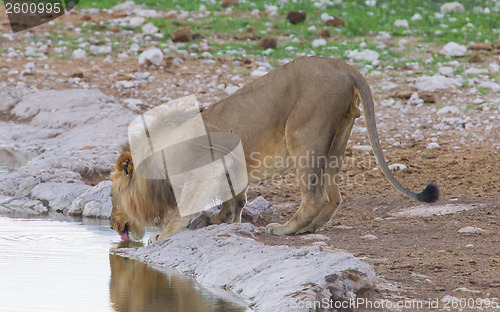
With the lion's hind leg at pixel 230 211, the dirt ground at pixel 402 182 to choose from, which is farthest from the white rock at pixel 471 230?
the lion's hind leg at pixel 230 211

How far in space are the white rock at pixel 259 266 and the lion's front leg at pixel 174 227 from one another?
13 centimetres

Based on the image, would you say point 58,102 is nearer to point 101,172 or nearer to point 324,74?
point 101,172

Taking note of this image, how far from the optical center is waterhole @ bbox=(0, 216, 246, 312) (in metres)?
4.37

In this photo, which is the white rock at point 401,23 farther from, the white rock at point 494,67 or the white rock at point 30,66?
the white rock at point 30,66

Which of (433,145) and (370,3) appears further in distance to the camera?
(370,3)

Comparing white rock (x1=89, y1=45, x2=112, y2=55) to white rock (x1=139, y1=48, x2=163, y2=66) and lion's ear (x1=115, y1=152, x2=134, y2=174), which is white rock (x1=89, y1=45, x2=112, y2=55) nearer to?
white rock (x1=139, y1=48, x2=163, y2=66)

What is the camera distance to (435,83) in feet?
38.9

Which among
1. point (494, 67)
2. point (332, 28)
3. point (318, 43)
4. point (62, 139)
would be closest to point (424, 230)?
point (62, 139)

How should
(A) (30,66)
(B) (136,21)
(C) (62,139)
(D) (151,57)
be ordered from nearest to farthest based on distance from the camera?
(C) (62,139)
(D) (151,57)
(A) (30,66)
(B) (136,21)

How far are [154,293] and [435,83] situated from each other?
317 inches

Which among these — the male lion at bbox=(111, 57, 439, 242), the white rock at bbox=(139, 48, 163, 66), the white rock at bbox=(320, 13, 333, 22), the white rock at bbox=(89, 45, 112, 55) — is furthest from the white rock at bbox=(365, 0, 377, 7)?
the male lion at bbox=(111, 57, 439, 242)

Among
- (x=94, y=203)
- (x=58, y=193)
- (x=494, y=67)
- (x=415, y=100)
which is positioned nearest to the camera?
(x=94, y=203)

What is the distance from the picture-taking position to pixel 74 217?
734 cm

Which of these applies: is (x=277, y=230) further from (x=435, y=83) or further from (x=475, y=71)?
(x=475, y=71)
